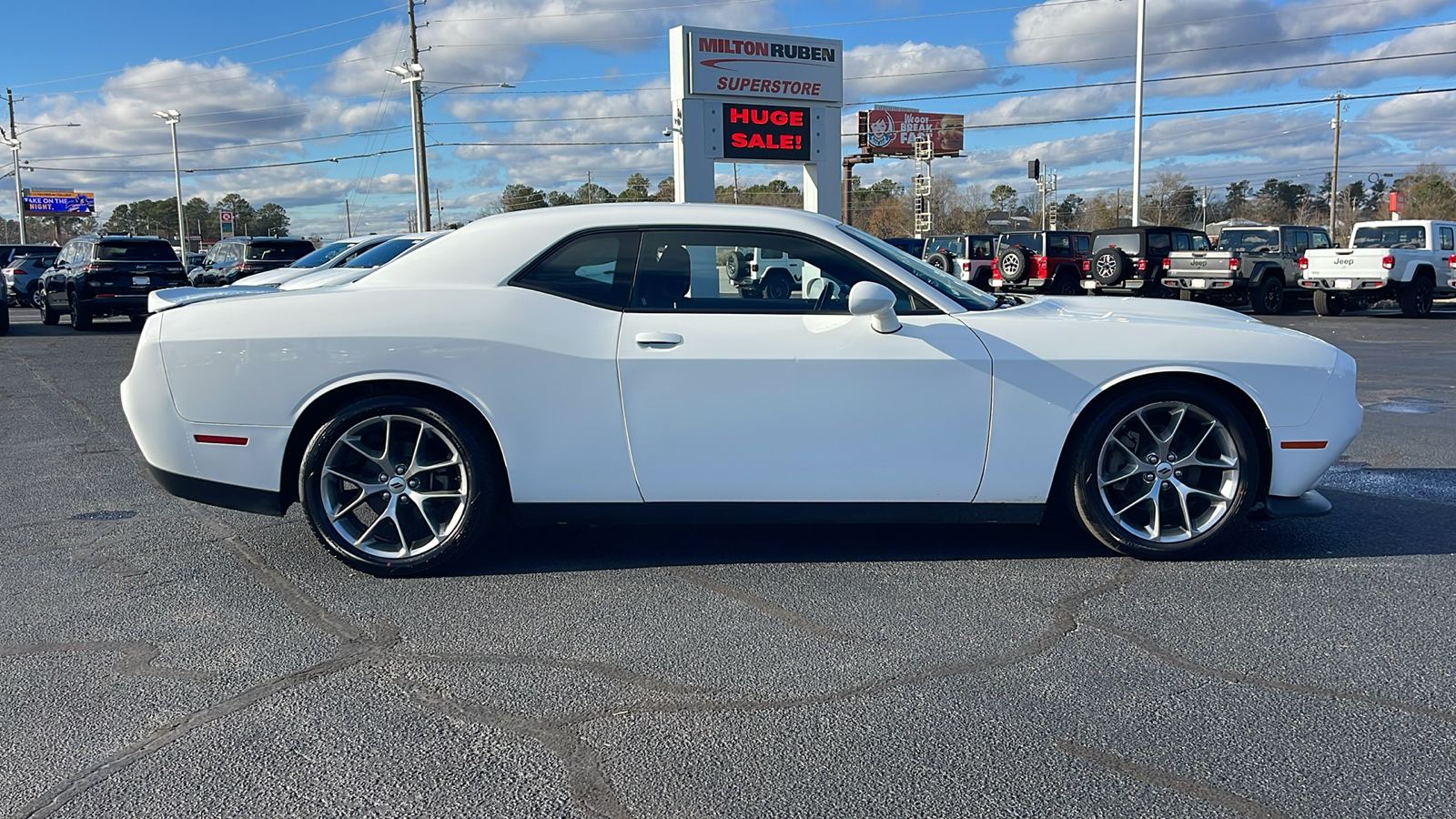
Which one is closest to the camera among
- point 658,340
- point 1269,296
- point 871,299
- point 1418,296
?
point 871,299

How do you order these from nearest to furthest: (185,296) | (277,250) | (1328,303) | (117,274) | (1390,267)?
1. (185,296)
2. (117,274)
3. (1390,267)
4. (277,250)
5. (1328,303)

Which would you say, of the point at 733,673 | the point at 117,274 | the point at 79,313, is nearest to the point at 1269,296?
the point at 117,274

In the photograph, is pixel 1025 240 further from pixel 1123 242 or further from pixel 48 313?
pixel 48 313

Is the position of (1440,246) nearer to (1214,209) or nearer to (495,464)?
(495,464)

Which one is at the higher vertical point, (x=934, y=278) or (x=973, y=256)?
(x=973, y=256)

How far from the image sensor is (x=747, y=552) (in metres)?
4.65

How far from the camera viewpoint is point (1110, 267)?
79.4 feet

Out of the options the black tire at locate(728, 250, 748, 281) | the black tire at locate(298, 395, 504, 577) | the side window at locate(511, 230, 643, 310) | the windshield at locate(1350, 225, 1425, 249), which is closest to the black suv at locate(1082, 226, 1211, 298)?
the windshield at locate(1350, 225, 1425, 249)

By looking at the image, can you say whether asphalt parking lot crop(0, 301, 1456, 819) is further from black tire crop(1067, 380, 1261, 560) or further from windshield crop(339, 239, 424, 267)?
windshield crop(339, 239, 424, 267)

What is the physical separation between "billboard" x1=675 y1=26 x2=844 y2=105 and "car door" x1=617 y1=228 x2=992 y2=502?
597 inches

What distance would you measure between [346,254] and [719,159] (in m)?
7.60

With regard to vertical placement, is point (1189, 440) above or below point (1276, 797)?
above

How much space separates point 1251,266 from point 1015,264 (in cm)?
513

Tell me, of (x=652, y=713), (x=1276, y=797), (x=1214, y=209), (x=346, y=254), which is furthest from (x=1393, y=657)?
(x=1214, y=209)
